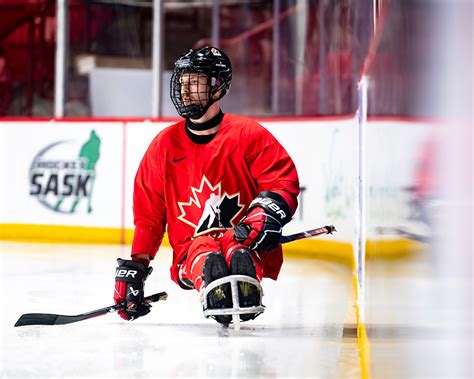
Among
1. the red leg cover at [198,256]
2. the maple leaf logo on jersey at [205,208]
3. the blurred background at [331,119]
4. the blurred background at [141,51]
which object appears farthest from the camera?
the blurred background at [141,51]

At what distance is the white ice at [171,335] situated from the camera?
2.10 metres

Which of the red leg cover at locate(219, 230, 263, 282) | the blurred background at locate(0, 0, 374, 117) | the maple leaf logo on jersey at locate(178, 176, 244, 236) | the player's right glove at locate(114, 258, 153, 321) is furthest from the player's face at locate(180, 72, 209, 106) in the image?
the blurred background at locate(0, 0, 374, 117)

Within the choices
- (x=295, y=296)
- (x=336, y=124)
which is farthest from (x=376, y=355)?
(x=336, y=124)

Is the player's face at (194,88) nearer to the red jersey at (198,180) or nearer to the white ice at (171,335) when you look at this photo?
the red jersey at (198,180)

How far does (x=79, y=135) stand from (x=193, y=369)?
13.7 feet

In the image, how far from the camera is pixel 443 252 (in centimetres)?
71

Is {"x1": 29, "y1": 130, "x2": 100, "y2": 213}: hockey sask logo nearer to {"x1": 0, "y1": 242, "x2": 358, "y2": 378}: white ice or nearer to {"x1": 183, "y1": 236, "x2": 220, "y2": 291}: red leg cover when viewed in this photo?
{"x1": 0, "y1": 242, "x2": 358, "y2": 378}: white ice

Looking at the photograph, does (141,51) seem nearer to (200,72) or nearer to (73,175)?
(73,175)

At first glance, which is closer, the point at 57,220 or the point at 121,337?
the point at 121,337

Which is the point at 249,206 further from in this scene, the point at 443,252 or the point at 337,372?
the point at 443,252

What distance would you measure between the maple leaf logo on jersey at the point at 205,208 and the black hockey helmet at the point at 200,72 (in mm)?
222

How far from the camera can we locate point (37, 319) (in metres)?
2.66

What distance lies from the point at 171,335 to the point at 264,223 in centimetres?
41

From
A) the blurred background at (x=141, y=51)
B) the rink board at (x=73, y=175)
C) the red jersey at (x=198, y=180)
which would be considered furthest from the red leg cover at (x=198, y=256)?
the blurred background at (x=141, y=51)
